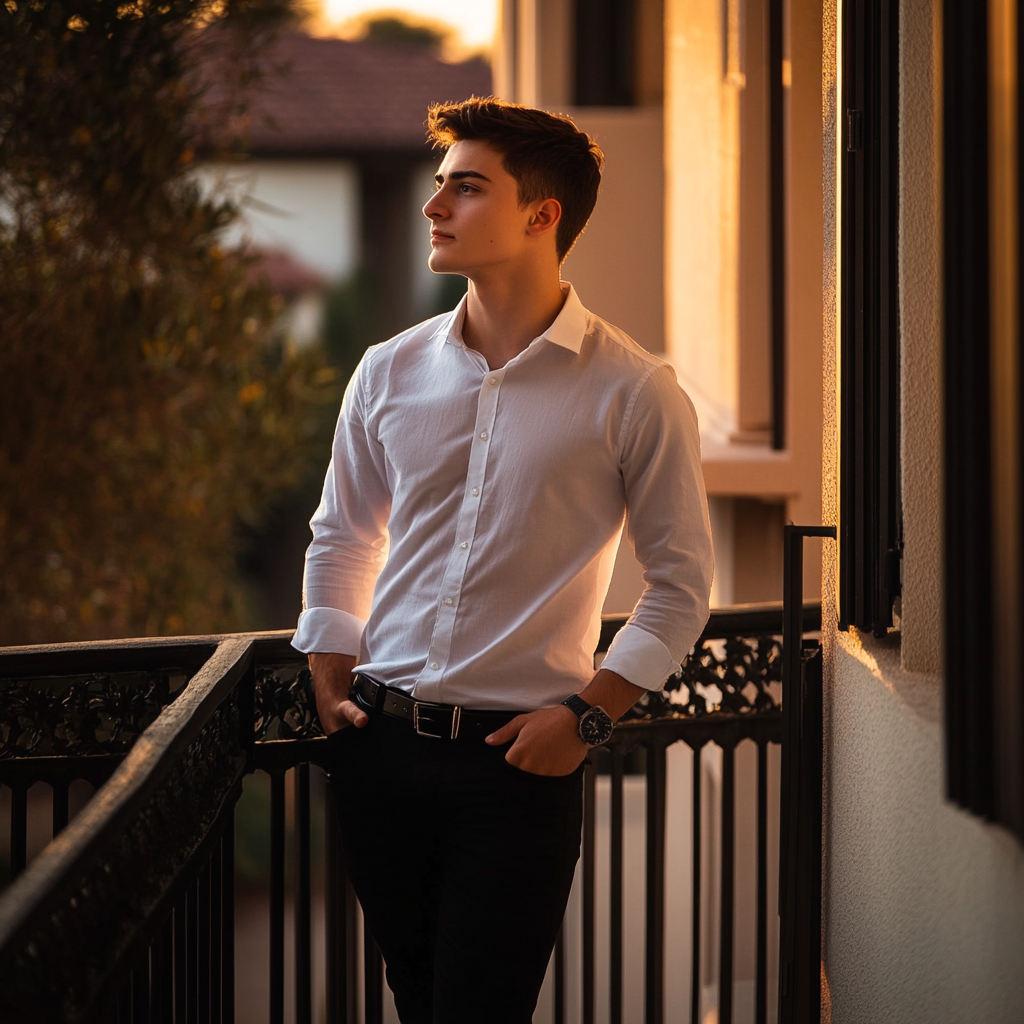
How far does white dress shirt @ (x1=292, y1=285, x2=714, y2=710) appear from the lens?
1788 millimetres

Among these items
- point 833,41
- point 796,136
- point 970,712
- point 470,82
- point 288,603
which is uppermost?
point 470,82

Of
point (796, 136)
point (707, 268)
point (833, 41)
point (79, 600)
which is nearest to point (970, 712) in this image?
point (833, 41)

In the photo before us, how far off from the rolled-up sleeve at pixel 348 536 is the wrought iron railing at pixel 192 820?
163 mm

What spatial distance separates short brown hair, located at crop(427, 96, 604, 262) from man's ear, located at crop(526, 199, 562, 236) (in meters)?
0.02

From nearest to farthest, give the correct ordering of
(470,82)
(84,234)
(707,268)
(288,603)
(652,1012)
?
(652,1012)
(707,268)
(84,234)
(288,603)
(470,82)

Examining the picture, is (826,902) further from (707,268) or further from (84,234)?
(84,234)

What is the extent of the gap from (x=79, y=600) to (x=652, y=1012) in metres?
3.80

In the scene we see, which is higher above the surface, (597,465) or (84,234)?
(84,234)

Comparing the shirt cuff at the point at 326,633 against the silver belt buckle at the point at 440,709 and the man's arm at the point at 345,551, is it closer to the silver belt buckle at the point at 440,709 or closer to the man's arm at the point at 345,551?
the man's arm at the point at 345,551

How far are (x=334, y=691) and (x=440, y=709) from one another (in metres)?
0.26

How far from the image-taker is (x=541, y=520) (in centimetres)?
180

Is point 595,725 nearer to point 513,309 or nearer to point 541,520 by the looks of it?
point 541,520

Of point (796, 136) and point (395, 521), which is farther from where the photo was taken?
point (796, 136)

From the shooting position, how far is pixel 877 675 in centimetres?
175
